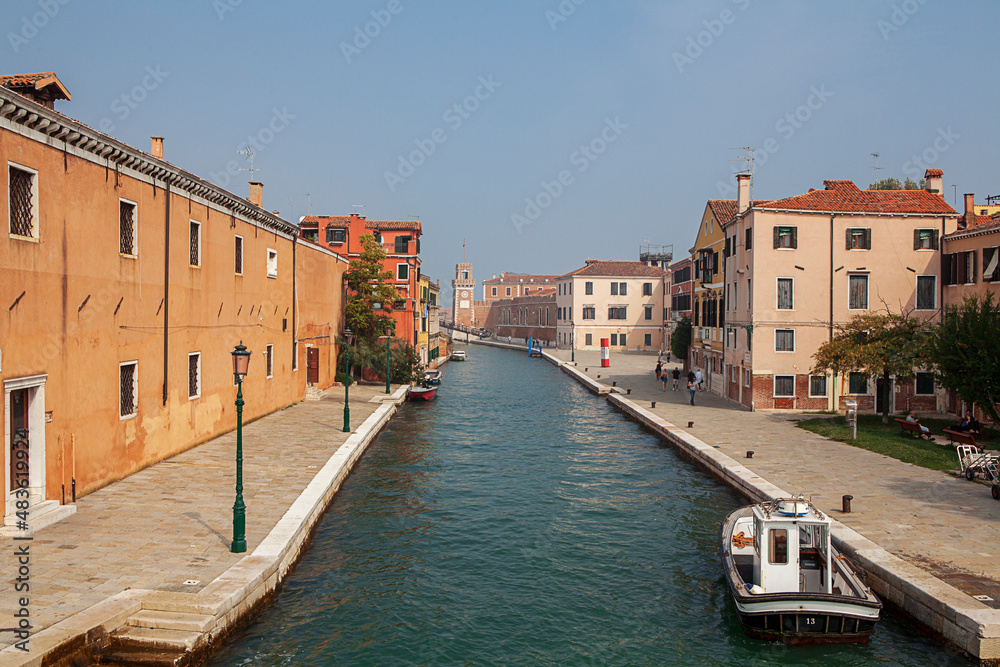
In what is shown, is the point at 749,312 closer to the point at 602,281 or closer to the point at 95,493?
the point at 95,493

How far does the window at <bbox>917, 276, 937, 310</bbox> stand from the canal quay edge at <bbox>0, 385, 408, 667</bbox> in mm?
26106

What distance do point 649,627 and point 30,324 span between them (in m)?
11.2

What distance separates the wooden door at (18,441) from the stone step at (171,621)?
15.4 feet

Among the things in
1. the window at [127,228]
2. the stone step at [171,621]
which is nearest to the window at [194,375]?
the window at [127,228]

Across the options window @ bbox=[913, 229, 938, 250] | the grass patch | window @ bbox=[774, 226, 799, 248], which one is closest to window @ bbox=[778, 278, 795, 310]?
window @ bbox=[774, 226, 799, 248]

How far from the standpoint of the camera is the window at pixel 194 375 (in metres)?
19.0

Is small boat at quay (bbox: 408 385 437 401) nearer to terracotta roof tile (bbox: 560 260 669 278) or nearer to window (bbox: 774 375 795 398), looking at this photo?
window (bbox: 774 375 795 398)

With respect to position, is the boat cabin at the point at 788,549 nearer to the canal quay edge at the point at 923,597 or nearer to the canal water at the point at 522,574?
the canal water at the point at 522,574

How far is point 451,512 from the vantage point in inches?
652

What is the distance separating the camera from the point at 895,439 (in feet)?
70.8

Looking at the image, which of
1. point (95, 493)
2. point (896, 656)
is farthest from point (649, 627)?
point (95, 493)

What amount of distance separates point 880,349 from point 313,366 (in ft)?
77.9

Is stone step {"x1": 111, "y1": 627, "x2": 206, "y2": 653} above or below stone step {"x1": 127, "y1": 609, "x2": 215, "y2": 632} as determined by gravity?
below

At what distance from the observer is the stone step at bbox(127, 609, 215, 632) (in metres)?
8.70
